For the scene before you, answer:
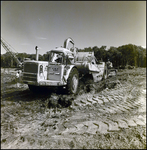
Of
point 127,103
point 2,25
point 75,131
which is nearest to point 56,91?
point 75,131

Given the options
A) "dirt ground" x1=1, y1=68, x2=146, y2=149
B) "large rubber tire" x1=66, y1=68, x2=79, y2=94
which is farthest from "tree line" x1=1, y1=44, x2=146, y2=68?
"dirt ground" x1=1, y1=68, x2=146, y2=149

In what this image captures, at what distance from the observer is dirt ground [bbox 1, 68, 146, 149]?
1403mm

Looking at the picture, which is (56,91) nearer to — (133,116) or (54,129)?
(54,129)

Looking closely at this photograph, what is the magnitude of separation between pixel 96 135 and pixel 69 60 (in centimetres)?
139

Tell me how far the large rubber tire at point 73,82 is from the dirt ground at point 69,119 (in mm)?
112

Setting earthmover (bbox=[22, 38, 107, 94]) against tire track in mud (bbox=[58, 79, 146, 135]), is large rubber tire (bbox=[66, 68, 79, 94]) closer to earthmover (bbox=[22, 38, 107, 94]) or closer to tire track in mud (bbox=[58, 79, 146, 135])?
earthmover (bbox=[22, 38, 107, 94])

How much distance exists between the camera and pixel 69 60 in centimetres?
257

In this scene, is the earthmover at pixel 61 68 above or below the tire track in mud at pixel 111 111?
above

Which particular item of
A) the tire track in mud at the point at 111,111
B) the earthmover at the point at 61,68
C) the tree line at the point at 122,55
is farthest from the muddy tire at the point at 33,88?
the tire track in mud at the point at 111,111

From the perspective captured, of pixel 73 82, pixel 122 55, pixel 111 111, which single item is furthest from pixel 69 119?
pixel 122 55

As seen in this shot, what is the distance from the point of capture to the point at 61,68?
7.58 feet

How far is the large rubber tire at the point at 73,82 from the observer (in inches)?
96.2

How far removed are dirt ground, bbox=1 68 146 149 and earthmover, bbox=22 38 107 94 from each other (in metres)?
0.17

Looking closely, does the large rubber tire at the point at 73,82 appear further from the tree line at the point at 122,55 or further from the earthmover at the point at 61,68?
the tree line at the point at 122,55
